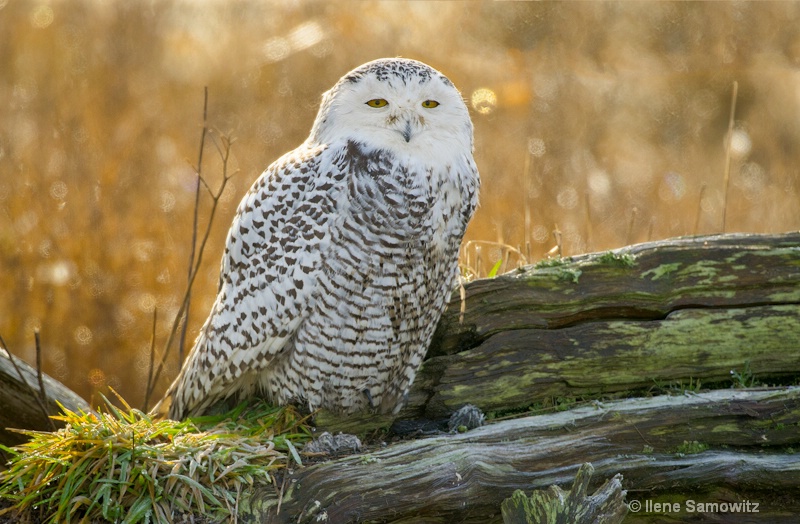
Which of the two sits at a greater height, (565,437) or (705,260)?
(705,260)

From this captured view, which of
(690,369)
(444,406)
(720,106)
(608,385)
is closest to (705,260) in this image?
(690,369)

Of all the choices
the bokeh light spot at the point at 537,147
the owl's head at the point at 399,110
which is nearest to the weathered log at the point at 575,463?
the owl's head at the point at 399,110

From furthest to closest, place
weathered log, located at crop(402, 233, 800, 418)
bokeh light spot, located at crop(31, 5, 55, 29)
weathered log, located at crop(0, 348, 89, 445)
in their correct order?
1. bokeh light spot, located at crop(31, 5, 55, 29)
2. weathered log, located at crop(0, 348, 89, 445)
3. weathered log, located at crop(402, 233, 800, 418)

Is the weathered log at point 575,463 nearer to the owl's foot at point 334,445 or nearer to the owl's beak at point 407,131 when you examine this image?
the owl's foot at point 334,445

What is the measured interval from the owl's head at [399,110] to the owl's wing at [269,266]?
180 millimetres

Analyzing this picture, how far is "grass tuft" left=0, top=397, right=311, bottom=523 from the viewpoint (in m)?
2.88

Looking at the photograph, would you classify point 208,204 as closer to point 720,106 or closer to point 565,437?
point 565,437

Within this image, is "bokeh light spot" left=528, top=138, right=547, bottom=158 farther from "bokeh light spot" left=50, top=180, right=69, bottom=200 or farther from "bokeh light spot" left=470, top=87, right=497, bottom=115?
"bokeh light spot" left=50, top=180, right=69, bottom=200

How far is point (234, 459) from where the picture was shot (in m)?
3.04

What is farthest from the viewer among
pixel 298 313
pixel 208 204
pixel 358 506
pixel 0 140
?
pixel 208 204

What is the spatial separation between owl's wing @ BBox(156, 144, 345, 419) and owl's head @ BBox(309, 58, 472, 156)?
18cm

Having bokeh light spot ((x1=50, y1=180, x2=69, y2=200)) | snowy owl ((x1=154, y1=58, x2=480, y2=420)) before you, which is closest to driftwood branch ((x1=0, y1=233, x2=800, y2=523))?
snowy owl ((x1=154, y1=58, x2=480, y2=420))

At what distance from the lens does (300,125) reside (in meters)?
8.15

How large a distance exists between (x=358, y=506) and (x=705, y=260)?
2.02 m
